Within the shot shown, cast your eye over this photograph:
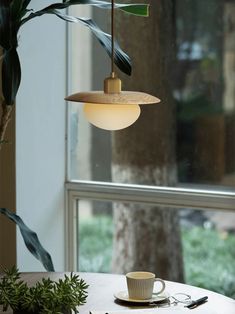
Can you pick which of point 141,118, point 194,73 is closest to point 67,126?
point 141,118

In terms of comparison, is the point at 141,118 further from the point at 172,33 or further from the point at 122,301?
the point at 122,301

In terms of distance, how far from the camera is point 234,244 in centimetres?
323

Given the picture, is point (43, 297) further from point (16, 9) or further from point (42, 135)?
point (42, 135)

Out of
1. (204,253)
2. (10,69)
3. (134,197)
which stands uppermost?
(10,69)

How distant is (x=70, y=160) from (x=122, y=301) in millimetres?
1414

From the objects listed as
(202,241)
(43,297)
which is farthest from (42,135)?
(43,297)

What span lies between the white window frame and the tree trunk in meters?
0.06

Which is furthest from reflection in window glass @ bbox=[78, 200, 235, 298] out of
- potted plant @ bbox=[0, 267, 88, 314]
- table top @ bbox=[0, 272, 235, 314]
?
potted plant @ bbox=[0, 267, 88, 314]

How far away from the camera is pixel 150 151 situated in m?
3.36

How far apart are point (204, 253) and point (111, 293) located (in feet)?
3.59

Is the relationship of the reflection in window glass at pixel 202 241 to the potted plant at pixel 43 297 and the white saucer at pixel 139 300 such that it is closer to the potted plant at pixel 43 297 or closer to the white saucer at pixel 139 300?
the white saucer at pixel 139 300

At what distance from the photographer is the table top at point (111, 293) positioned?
2.17 meters

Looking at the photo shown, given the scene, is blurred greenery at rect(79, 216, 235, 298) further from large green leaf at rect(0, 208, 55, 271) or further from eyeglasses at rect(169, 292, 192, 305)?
eyeglasses at rect(169, 292, 192, 305)

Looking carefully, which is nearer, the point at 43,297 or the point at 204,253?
the point at 43,297
